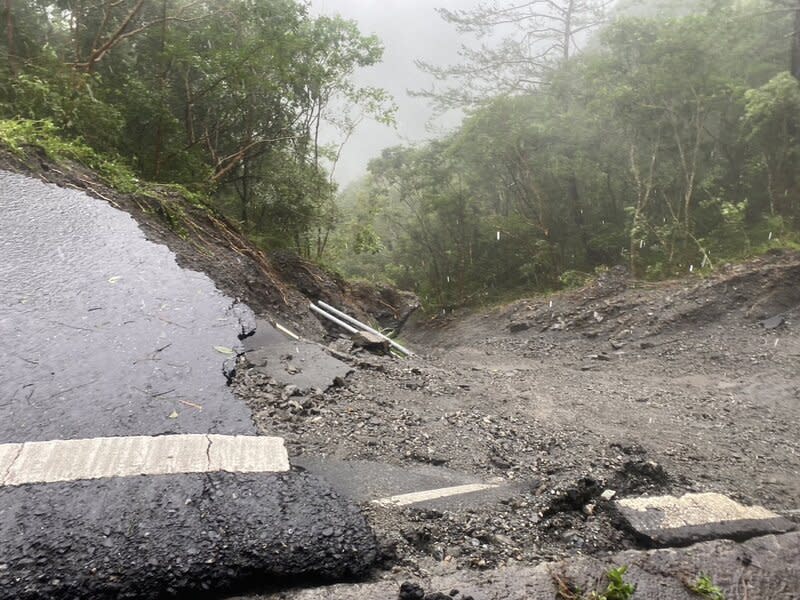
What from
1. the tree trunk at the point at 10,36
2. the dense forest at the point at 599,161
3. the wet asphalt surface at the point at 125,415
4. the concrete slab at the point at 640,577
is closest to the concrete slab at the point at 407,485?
the wet asphalt surface at the point at 125,415

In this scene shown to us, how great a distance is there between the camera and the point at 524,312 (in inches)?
502

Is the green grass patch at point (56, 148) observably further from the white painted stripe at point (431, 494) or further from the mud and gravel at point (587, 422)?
the white painted stripe at point (431, 494)

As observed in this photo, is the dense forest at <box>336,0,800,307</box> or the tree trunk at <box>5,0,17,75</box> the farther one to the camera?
the dense forest at <box>336,0,800,307</box>

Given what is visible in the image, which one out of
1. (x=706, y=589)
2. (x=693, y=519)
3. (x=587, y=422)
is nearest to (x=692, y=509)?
(x=693, y=519)

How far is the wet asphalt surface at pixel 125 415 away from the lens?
184cm

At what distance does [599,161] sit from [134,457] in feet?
53.0

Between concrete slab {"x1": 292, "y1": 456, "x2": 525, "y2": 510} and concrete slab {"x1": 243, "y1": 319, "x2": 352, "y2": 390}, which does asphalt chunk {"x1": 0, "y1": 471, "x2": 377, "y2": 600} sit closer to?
concrete slab {"x1": 292, "y1": 456, "x2": 525, "y2": 510}

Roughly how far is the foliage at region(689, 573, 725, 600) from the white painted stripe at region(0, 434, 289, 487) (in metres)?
1.72

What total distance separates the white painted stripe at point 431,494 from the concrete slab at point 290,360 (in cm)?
138

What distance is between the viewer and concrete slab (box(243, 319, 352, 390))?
12.3 ft

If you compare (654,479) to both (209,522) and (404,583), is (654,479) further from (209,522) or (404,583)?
(209,522)

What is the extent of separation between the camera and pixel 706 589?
1966 mm

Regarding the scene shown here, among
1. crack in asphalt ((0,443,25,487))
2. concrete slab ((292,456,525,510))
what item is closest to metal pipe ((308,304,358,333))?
concrete slab ((292,456,525,510))

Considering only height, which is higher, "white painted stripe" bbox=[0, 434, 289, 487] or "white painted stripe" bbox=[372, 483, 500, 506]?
"white painted stripe" bbox=[0, 434, 289, 487]
